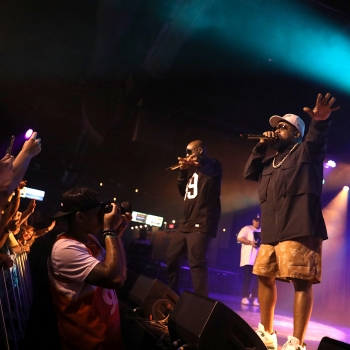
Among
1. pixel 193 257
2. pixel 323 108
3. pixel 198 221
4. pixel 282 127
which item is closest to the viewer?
pixel 323 108

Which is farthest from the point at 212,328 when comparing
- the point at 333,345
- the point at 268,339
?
the point at 268,339

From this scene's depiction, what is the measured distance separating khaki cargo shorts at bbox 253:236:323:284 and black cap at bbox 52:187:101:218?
1.28m

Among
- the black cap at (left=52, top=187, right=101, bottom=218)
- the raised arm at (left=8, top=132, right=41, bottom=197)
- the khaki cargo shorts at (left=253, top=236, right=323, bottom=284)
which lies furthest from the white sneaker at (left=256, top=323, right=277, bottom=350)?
the raised arm at (left=8, top=132, right=41, bottom=197)

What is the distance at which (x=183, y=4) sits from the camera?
4117mm

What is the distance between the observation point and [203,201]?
3.59 meters

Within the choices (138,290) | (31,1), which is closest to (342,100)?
(138,290)

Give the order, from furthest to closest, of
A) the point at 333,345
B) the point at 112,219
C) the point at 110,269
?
the point at 112,219, the point at 110,269, the point at 333,345

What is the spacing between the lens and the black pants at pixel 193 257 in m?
3.27

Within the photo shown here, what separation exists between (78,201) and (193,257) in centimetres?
172

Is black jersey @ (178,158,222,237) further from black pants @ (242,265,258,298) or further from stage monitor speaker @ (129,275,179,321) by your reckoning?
black pants @ (242,265,258,298)

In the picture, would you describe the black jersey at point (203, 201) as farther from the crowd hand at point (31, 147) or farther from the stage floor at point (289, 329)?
the crowd hand at point (31, 147)

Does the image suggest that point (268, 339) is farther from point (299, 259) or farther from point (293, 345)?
point (299, 259)

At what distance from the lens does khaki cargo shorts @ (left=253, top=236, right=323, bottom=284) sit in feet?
7.14

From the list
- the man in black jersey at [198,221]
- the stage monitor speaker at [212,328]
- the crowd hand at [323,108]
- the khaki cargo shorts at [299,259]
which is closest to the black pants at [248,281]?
the man in black jersey at [198,221]
